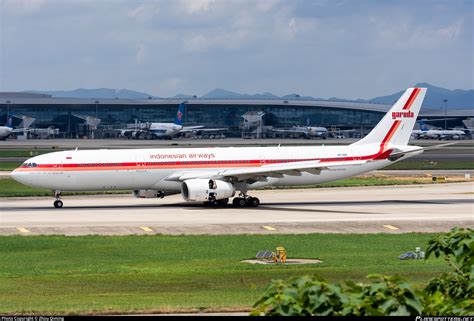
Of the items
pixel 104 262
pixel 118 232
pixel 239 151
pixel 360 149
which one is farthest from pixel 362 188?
pixel 104 262

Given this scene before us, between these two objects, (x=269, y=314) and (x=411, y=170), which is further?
(x=411, y=170)

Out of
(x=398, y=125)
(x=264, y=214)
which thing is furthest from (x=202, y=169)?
(x=398, y=125)

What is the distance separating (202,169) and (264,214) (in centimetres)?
745

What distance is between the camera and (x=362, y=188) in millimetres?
79875

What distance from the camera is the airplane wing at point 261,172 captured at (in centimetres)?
6325

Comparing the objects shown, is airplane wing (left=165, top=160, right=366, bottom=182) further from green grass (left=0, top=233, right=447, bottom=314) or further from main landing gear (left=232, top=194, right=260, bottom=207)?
green grass (left=0, top=233, right=447, bottom=314)

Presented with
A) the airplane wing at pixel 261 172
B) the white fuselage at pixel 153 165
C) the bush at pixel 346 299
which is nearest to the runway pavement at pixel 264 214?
the white fuselage at pixel 153 165

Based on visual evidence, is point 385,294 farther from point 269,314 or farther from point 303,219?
point 303,219

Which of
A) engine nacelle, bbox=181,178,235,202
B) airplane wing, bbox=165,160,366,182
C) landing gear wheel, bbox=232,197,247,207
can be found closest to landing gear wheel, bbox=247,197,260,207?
landing gear wheel, bbox=232,197,247,207

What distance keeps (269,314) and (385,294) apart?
1.74 meters

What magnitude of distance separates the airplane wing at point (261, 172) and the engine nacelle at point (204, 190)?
101 cm

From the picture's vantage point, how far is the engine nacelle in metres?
61.8

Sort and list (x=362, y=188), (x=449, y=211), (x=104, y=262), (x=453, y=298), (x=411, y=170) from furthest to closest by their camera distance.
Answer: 1. (x=411, y=170)
2. (x=362, y=188)
3. (x=449, y=211)
4. (x=104, y=262)
5. (x=453, y=298)

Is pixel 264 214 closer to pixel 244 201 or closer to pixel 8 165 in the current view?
pixel 244 201
